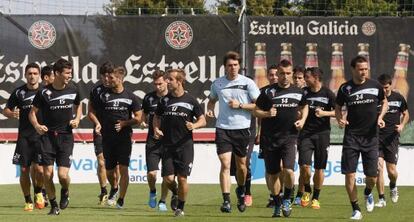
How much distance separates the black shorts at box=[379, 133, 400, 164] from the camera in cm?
1848

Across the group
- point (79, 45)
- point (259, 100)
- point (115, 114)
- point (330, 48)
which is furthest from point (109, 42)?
point (259, 100)

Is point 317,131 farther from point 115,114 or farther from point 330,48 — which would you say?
point 330,48

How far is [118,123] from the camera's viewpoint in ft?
55.1

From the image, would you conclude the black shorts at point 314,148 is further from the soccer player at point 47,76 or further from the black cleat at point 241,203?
the soccer player at point 47,76

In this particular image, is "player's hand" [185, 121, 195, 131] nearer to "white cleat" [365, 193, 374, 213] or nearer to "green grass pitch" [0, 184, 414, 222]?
"green grass pitch" [0, 184, 414, 222]

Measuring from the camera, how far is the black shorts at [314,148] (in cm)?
1747

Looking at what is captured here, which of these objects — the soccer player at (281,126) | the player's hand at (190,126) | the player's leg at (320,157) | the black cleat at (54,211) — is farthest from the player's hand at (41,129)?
the player's leg at (320,157)

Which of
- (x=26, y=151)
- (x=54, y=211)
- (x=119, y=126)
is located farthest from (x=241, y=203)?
(x=26, y=151)

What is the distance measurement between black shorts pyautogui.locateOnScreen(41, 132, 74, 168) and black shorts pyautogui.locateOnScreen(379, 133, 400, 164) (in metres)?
5.57

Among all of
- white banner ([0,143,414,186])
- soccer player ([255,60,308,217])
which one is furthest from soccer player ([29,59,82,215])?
white banner ([0,143,414,186])

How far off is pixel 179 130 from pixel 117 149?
1.91 metres

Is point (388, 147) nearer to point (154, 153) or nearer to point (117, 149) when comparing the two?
point (154, 153)

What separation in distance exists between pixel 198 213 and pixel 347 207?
8.94ft

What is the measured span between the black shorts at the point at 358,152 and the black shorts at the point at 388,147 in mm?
3570
